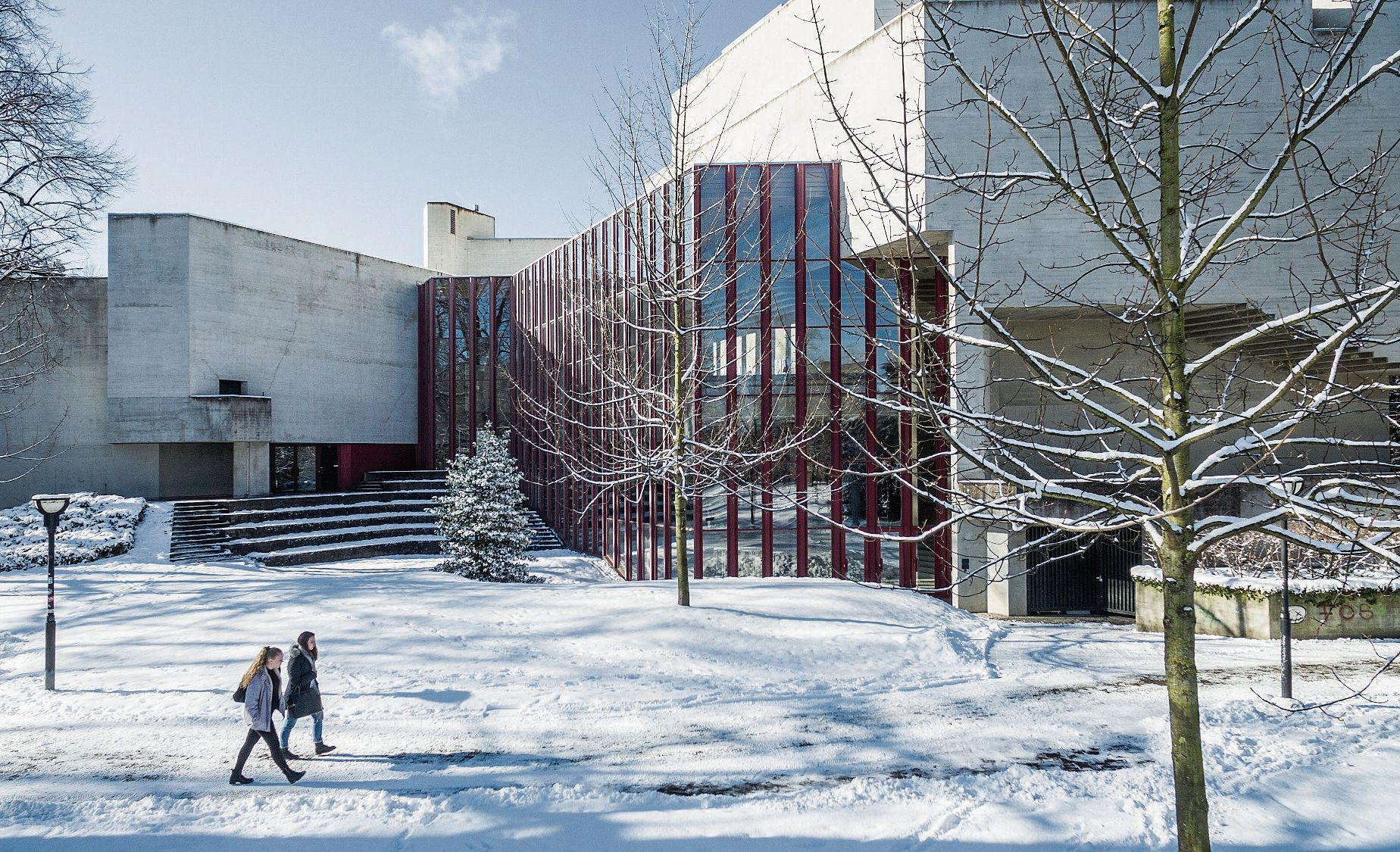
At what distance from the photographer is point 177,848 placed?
5.82m

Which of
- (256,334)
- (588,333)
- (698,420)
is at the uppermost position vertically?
(256,334)

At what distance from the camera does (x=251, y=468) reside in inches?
1045

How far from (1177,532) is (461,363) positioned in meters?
29.1

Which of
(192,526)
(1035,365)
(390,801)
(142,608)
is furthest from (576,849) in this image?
(192,526)

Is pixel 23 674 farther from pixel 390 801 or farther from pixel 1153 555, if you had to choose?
pixel 1153 555

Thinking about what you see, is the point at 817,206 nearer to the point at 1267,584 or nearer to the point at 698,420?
the point at 698,420

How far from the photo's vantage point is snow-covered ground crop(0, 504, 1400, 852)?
20.5ft

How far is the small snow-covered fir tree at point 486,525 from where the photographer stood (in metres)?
18.7

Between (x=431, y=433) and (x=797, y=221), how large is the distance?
19405mm

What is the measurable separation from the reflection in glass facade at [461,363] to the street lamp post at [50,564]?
→ 18632mm

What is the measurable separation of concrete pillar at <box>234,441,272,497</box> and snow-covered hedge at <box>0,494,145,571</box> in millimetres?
3237

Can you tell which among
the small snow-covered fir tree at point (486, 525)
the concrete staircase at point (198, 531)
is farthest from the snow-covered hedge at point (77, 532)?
the small snow-covered fir tree at point (486, 525)

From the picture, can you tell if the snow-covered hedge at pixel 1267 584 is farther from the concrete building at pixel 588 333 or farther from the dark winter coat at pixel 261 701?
the dark winter coat at pixel 261 701

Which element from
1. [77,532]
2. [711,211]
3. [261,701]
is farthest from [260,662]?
[77,532]
